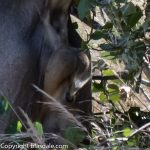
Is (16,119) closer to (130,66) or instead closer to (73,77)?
(73,77)

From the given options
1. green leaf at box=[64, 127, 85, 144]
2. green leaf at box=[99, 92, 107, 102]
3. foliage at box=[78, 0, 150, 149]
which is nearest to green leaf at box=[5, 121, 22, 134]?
green leaf at box=[64, 127, 85, 144]

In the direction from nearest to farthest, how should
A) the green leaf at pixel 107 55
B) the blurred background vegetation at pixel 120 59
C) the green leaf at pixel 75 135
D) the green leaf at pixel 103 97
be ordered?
the blurred background vegetation at pixel 120 59 < the green leaf at pixel 75 135 < the green leaf at pixel 107 55 < the green leaf at pixel 103 97

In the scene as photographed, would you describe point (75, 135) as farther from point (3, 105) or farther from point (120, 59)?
point (120, 59)

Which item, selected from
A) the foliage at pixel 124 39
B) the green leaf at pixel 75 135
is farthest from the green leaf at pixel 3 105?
the foliage at pixel 124 39

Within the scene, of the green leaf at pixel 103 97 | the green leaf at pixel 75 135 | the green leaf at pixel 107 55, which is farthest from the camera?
the green leaf at pixel 103 97

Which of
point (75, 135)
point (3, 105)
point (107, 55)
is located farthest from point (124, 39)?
point (3, 105)

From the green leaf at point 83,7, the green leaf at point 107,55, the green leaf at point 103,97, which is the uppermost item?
the green leaf at point 83,7

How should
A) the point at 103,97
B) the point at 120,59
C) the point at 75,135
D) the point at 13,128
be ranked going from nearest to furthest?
the point at 75,135 < the point at 13,128 < the point at 120,59 < the point at 103,97

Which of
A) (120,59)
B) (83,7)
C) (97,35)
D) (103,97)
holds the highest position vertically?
(83,7)

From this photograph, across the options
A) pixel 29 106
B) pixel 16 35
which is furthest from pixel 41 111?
pixel 16 35

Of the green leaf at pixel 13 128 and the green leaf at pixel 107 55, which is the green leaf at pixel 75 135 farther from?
the green leaf at pixel 107 55

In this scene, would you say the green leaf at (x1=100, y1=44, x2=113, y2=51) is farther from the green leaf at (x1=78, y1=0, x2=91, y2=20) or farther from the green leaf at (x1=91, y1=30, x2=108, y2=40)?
the green leaf at (x1=78, y1=0, x2=91, y2=20)

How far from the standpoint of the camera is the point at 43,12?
10.3ft

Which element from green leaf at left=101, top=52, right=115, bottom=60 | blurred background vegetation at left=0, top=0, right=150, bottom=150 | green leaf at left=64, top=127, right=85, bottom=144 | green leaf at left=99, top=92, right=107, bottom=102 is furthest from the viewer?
green leaf at left=99, top=92, right=107, bottom=102
